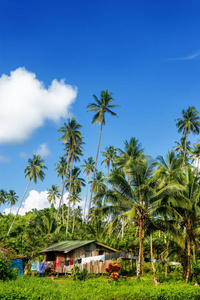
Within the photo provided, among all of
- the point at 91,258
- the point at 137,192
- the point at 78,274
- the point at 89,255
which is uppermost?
the point at 137,192

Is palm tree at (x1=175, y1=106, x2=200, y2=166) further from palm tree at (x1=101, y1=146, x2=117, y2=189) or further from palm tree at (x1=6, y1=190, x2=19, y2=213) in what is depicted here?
palm tree at (x1=6, y1=190, x2=19, y2=213)

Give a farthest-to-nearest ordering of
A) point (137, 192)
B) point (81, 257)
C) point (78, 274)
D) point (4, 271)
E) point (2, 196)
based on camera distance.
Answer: point (2, 196) < point (81, 257) < point (78, 274) < point (137, 192) < point (4, 271)

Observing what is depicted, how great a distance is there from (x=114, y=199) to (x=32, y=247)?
1352 cm

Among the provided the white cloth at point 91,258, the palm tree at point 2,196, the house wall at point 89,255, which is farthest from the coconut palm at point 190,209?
the palm tree at point 2,196

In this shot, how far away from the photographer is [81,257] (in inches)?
1000

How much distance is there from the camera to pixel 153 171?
20.5 meters

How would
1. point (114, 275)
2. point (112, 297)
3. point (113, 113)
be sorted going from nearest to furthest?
point (112, 297) → point (114, 275) → point (113, 113)

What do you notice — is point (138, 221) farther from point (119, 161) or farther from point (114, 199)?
point (119, 161)

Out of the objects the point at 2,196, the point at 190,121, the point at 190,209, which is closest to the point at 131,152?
the point at 190,121

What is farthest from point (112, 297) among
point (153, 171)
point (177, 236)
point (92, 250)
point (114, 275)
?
point (92, 250)

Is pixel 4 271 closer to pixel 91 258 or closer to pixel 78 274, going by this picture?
pixel 78 274

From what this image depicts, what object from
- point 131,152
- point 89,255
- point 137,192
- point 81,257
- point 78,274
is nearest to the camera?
point 137,192

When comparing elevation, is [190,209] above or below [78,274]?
above

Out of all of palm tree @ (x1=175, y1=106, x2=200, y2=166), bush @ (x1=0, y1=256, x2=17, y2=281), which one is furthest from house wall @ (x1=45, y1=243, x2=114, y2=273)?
palm tree @ (x1=175, y1=106, x2=200, y2=166)
